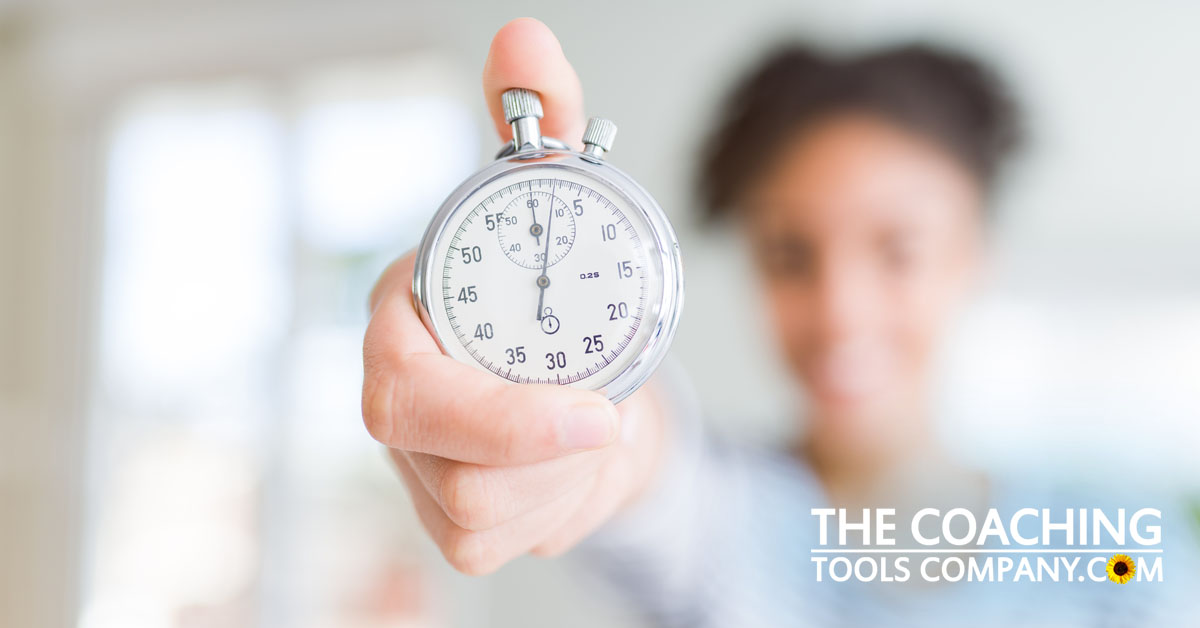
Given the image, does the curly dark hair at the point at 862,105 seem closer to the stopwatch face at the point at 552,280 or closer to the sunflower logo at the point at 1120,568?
the sunflower logo at the point at 1120,568

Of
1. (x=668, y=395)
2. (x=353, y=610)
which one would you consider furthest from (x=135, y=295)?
(x=668, y=395)

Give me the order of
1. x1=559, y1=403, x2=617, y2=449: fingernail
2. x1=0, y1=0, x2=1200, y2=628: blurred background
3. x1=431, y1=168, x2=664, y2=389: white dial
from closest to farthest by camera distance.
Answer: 1. x1=559, y1=403, x2=617, y2=449: fingernail
2. x1=431, y1=168, x2=664, y2=389: white dial
3. x1=0, y1=0, x2=1200, y2=628: blurred background

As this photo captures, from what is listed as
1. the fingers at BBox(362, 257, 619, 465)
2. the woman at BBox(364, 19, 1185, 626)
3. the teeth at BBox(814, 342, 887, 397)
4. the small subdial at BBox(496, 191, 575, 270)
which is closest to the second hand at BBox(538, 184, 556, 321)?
the small subdial at BBox(496, 191, 575, 270)

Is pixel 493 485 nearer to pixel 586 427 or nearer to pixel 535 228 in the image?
pixel 586 427

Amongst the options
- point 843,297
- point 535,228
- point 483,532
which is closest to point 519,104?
point 535,228

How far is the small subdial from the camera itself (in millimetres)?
930

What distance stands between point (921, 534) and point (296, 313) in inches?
117

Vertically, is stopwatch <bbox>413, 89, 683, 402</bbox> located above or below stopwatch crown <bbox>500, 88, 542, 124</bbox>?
below

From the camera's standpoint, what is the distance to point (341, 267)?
3.99 metres

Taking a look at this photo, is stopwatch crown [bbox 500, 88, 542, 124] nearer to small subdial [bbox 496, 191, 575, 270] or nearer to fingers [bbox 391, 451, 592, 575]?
small subdial [bbox 496, 191, 575, 270]

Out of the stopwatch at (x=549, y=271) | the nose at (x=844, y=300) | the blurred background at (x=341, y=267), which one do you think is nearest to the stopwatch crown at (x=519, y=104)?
the stopwatch at (x=549, y=271)

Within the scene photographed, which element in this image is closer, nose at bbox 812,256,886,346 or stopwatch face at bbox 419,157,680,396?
stopwatch face at bbox 419,157,680,396

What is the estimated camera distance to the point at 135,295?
4211mm

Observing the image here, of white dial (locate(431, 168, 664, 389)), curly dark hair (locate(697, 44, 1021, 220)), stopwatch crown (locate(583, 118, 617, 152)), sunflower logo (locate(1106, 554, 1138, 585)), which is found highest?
curly dark hair (locate(697, 44, 1021, 220))
